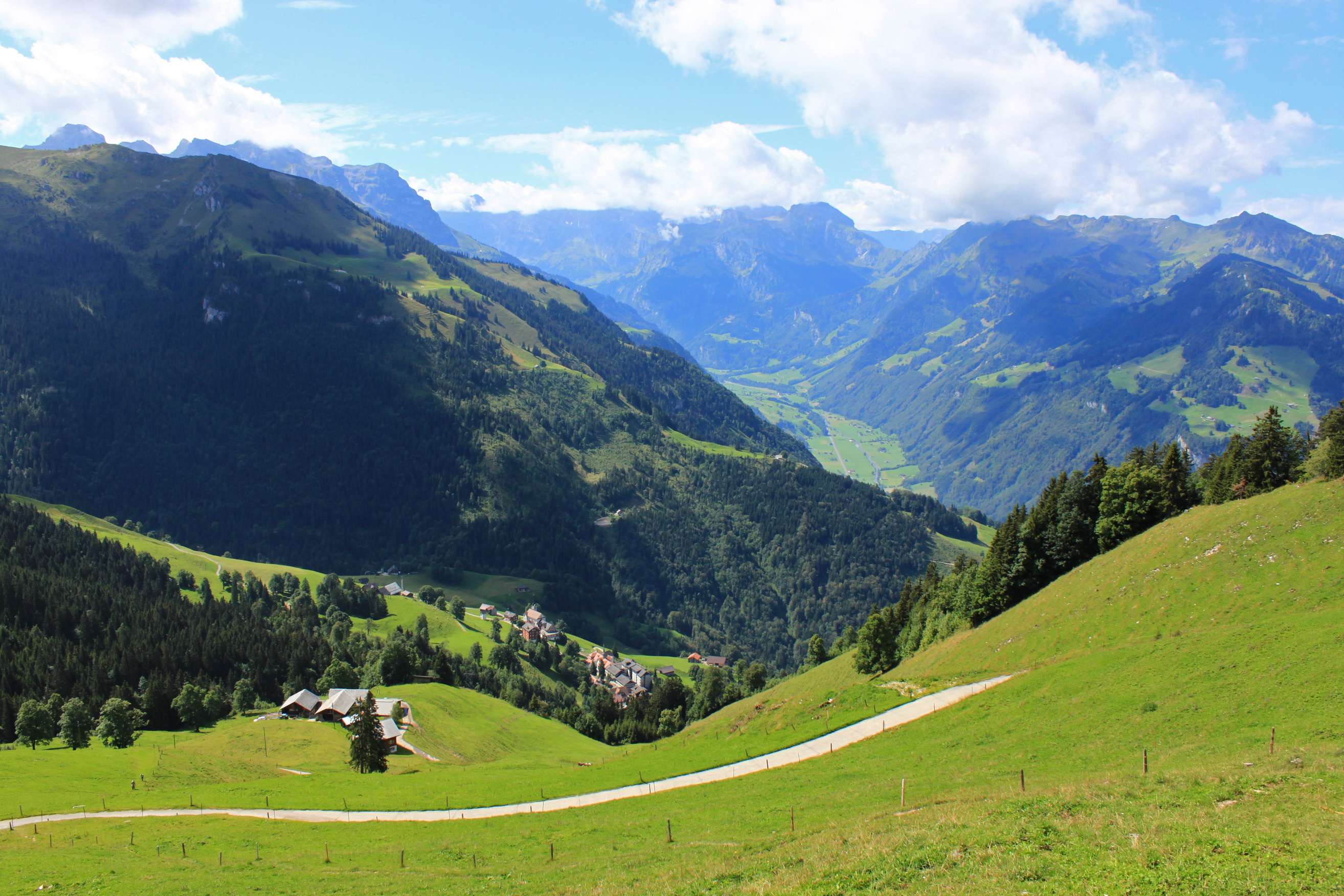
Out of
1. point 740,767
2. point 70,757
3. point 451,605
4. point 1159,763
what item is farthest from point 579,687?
point 1159,763

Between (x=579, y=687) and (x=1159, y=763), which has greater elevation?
(x=1159, y=763)

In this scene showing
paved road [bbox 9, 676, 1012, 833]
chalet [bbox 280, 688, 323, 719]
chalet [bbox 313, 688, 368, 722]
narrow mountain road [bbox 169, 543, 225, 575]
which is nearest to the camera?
paved road [bbox 9, 676, 1012, 833]

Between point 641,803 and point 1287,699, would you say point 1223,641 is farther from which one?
point 641,803

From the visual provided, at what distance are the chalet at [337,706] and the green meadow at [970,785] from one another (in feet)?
34.7

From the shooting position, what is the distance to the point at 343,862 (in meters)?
34.2

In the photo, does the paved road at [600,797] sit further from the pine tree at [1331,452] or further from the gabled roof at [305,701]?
the gabled roof at [305,701]

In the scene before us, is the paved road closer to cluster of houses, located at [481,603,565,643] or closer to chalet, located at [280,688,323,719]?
chalet, located at [280,688,323,719]

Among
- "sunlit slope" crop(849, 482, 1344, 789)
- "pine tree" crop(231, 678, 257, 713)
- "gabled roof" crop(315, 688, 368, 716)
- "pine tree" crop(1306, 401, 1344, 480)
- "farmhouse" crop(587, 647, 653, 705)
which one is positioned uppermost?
"pine tree" crop(1306, 401, 1344, 480)

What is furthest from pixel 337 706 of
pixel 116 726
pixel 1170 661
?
pixel 1170 661

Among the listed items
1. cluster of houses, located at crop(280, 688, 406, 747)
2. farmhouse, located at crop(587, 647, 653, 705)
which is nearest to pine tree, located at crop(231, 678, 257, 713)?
cluster of houses, located at crop(280, 688, 406, 747)

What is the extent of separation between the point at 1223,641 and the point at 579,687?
4727 inches

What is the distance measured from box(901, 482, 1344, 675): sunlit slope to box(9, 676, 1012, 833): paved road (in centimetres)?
917

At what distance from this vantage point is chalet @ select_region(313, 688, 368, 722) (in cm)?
8300

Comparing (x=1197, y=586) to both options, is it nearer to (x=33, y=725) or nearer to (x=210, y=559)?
(x=33, y=725)
